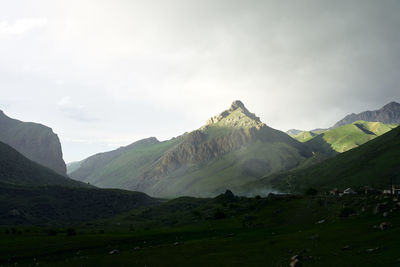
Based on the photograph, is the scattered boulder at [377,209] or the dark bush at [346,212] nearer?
the scattered boulder at [377,209]

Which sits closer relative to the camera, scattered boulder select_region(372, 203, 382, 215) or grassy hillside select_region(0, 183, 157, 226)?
scattered boulder select_region(372, 203, 382, 215)

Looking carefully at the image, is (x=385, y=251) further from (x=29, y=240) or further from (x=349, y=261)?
(x=29, y=240)

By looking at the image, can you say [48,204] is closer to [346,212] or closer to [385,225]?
[346,212]

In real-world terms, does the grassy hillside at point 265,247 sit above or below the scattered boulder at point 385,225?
below

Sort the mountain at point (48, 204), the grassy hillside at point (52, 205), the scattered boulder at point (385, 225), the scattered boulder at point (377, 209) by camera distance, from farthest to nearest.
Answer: the mountain at point (48, 204)
the grassy hillside at point (52, 205)
the scattered boulder at point (377, 209)
the scattered boulder at point (385, 225)

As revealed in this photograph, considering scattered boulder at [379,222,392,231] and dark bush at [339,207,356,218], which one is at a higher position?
scattered boulder at [379,222,392,231]

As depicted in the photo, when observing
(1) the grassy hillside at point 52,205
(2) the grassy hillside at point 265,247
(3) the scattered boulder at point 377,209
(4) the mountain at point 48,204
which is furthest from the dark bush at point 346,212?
(4) the mountain at point 48,204

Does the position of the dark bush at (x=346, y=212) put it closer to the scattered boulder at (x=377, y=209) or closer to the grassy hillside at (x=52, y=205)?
Answer: the scattered boulder at (x=377, y=209)

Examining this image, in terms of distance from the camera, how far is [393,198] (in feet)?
126

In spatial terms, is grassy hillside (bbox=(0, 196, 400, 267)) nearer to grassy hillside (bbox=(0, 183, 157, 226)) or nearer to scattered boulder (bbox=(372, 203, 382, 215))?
scattered boulder (bbox=(372, 203, 382, 215))

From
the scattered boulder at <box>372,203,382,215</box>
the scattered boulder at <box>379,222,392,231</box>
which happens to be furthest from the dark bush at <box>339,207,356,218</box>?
the scattered boulder at <box>379,222,392,231</box>

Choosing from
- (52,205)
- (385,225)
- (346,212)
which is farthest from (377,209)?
(52,205)


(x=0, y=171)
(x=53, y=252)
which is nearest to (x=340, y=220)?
(x=53, y=252)

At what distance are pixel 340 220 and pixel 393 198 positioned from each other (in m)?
7.91
